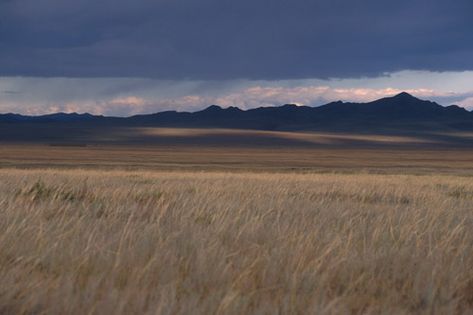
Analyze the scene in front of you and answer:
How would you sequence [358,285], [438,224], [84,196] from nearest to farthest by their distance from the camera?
[358,285] < [438,224] < [84,196]

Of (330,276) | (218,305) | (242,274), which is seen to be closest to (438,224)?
(330,276)

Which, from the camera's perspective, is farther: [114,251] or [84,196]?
[84,196]

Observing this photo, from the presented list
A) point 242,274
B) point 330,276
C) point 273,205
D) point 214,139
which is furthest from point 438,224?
point 214,139

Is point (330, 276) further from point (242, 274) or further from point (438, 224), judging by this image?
point (438, 224)

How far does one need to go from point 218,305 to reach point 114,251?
176 cm

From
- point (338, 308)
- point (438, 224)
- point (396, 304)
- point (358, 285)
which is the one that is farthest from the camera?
point (438, 224)

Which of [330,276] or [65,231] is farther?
[65,231]

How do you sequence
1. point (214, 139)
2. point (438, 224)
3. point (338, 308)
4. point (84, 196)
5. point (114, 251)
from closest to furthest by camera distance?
1. point (338, 308)
2. point (114, 251)
3. point (438, 224)
4. point (84, 196)
5. point (214, 139)

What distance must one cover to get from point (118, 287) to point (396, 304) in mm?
1920

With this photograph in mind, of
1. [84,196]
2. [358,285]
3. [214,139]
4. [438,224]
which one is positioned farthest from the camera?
[214,139]

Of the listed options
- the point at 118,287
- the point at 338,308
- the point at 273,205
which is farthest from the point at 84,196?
the point at 338,308

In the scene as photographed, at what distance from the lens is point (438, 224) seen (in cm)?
855

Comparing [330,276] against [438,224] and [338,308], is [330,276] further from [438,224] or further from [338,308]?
[438,224]

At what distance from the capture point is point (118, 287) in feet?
16.2
